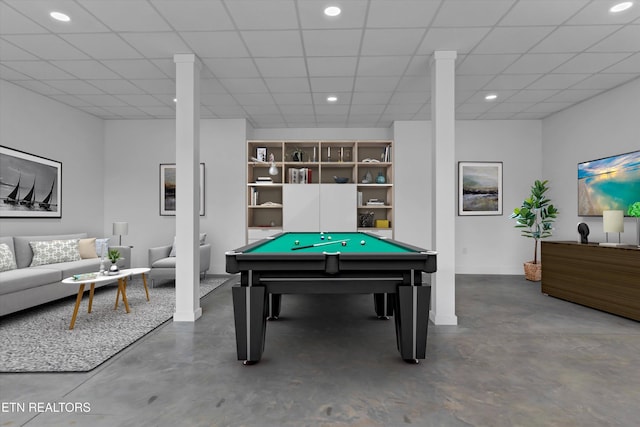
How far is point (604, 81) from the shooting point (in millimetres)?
4383

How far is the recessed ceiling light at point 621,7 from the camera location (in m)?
2.73

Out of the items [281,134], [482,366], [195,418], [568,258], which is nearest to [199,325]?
[195,418]

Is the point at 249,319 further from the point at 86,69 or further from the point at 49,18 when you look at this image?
the point at 86,69

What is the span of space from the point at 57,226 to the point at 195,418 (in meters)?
5.04

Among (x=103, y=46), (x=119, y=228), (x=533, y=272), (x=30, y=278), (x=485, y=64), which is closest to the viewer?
(x=103, y=46)

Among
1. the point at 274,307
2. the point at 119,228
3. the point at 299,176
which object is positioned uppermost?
the point at 299,176

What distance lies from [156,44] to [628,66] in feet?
18.0

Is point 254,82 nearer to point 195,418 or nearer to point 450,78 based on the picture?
point 450,78

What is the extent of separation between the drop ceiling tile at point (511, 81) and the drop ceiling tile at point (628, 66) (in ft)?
2.58

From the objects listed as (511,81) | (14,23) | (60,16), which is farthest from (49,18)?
(511,81)

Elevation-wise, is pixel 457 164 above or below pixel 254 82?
below

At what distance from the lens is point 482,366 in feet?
8.28

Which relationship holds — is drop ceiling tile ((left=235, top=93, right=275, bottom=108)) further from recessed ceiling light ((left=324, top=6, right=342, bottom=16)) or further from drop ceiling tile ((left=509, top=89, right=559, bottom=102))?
drop ceiling tile ((left=509, top=89, right=559, bottom=102))

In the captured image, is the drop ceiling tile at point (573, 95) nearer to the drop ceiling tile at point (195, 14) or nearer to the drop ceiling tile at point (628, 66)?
the drop ceiling tile at point (628, 66)
